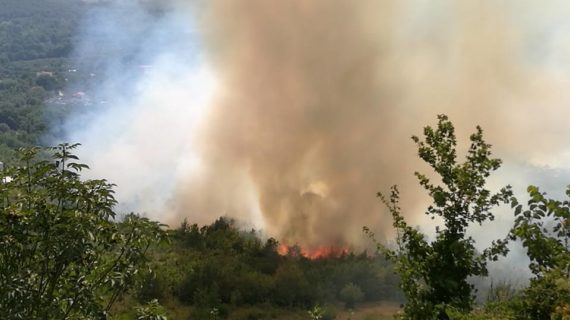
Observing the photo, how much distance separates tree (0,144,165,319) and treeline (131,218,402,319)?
1093 cm

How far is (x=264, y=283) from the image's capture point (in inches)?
748

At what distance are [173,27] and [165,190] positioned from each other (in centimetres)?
6773

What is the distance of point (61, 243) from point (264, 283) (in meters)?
14.6

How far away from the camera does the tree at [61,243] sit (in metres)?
4.91

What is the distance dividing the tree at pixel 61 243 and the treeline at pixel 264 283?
10930mm

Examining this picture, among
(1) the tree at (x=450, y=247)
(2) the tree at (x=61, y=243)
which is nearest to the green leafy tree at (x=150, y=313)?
(2) the tree at (x=61, y=243)

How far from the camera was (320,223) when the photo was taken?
25344mm

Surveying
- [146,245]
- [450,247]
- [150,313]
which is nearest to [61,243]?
[146,245]

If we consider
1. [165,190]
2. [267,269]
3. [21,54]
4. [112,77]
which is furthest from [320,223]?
[21,54]

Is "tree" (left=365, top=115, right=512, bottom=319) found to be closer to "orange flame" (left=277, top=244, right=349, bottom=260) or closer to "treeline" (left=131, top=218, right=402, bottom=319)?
"treeline" (left=131, top=218, right=402, bottom=319)

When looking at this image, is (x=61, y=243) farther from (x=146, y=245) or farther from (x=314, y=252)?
(x=314, y=252)

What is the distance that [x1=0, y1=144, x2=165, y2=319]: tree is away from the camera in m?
4.91

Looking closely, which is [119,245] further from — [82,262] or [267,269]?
[267,269]

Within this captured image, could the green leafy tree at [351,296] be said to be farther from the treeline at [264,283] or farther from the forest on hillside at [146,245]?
the forest on hillside at [146,245]
